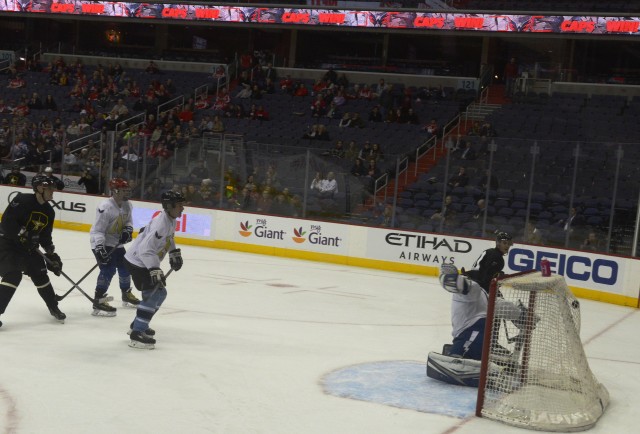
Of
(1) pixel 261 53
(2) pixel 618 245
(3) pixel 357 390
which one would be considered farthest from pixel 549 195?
(1) pixel 261 53

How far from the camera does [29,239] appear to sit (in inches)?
Result: 291

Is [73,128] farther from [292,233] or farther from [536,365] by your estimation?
[536,365]

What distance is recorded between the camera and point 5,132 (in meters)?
18.9

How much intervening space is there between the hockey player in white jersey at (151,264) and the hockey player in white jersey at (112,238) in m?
1.36

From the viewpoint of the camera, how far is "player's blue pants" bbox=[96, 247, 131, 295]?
8578 mm

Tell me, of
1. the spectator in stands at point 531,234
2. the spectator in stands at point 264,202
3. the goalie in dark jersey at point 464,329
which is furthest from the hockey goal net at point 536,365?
Result: the spectator in stands at point 264,202

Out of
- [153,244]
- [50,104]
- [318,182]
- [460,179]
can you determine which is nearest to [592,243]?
[460,179]

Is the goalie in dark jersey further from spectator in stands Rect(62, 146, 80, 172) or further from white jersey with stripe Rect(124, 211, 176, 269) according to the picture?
spectator in stands Rect(62, 146, 80, 172)

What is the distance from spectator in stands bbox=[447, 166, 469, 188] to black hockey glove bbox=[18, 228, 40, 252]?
8522 mm

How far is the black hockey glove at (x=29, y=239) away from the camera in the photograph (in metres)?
7.34

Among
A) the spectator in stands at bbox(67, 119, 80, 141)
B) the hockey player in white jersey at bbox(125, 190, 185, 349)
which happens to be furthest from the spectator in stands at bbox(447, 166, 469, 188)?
the spectator in stands at bbox(67, 119, 80, 141)

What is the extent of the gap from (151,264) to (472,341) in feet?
8.55

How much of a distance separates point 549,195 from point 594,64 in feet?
33.7

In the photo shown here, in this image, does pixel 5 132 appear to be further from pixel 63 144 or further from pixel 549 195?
pixel 549 195
